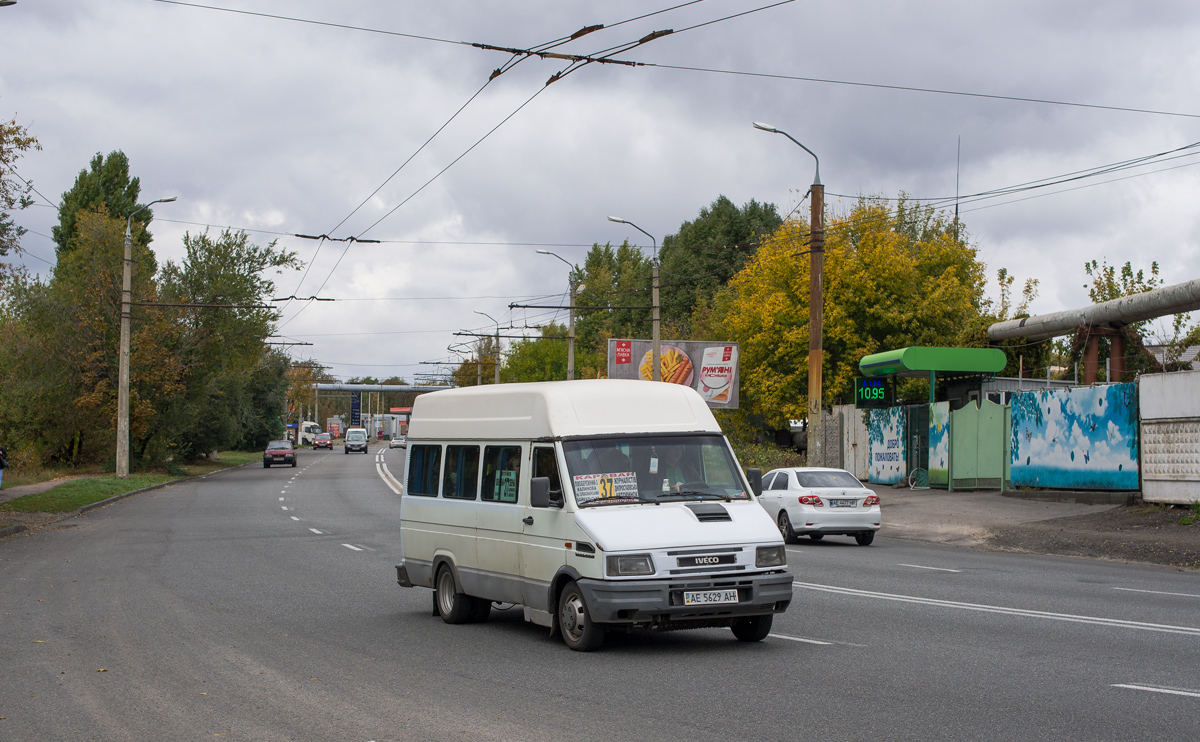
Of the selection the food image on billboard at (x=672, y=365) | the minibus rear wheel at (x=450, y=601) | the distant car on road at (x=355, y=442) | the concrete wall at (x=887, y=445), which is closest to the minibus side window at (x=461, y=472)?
the minibus rear wheel at (x=450, y=601)

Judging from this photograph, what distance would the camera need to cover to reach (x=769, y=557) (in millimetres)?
9250

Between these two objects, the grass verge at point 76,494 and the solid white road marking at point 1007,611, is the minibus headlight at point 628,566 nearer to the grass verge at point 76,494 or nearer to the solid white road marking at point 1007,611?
the solid white road marking at point 1007,611

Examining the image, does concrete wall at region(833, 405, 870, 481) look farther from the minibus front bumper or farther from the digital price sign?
the minibus front bumper

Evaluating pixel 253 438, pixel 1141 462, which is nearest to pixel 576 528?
pixel 1141 462

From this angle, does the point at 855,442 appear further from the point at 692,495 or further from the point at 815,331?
the point at 692,495

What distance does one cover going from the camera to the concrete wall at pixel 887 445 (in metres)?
33.5

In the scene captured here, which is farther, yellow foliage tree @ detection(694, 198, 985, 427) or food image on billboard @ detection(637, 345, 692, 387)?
food image on billboard @ detection(637, 345, 692, 387)

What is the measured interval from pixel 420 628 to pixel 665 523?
10.7 ft

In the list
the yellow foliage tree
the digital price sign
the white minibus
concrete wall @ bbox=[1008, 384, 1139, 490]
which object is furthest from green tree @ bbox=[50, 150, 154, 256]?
the white minibus

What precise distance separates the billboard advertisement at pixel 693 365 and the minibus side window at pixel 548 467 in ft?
117

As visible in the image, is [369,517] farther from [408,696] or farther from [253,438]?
[253,438]

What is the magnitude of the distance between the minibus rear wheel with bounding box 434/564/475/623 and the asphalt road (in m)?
0.23

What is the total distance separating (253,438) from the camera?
81.7 metres

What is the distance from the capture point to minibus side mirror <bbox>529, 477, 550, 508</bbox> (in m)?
9.43
